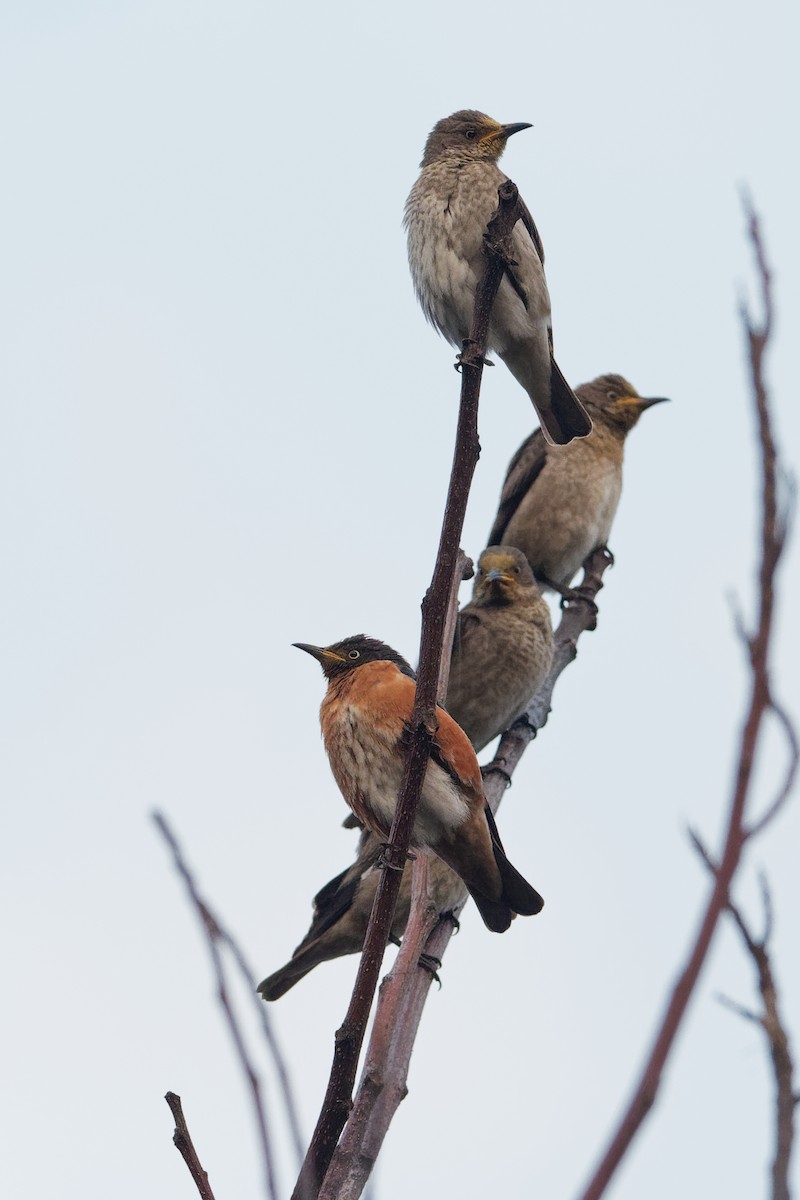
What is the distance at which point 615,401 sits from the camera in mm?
9750

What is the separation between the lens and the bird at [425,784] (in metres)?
4.48

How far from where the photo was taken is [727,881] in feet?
4.00

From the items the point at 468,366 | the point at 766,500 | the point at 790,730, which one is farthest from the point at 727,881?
the point at 468,366

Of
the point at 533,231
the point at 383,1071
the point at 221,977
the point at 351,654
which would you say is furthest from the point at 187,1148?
the point at 533,231

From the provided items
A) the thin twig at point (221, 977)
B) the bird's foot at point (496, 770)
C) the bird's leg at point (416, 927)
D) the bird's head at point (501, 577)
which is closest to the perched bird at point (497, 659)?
the bird's head at point (501, 577)

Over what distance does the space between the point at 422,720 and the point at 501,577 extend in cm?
510

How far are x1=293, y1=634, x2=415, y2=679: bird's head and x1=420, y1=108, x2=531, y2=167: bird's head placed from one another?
275 centimetres

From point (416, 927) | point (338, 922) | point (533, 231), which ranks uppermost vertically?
point (533, 231)

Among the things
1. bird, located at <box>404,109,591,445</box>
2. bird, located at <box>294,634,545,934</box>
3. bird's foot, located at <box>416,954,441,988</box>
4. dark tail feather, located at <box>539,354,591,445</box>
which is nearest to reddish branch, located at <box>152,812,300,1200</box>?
bird, located at <box>294,634,545,934</box>

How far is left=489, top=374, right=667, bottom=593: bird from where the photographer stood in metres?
8.92

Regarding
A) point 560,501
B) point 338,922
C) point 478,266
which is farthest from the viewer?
point 560,501

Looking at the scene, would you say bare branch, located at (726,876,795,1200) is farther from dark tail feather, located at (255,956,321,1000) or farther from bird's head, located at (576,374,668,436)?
bird's head, located at (576,374,668,436)

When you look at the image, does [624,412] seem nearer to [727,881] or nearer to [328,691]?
[328,691]

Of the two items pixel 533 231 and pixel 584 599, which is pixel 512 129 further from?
pixel 584 599
